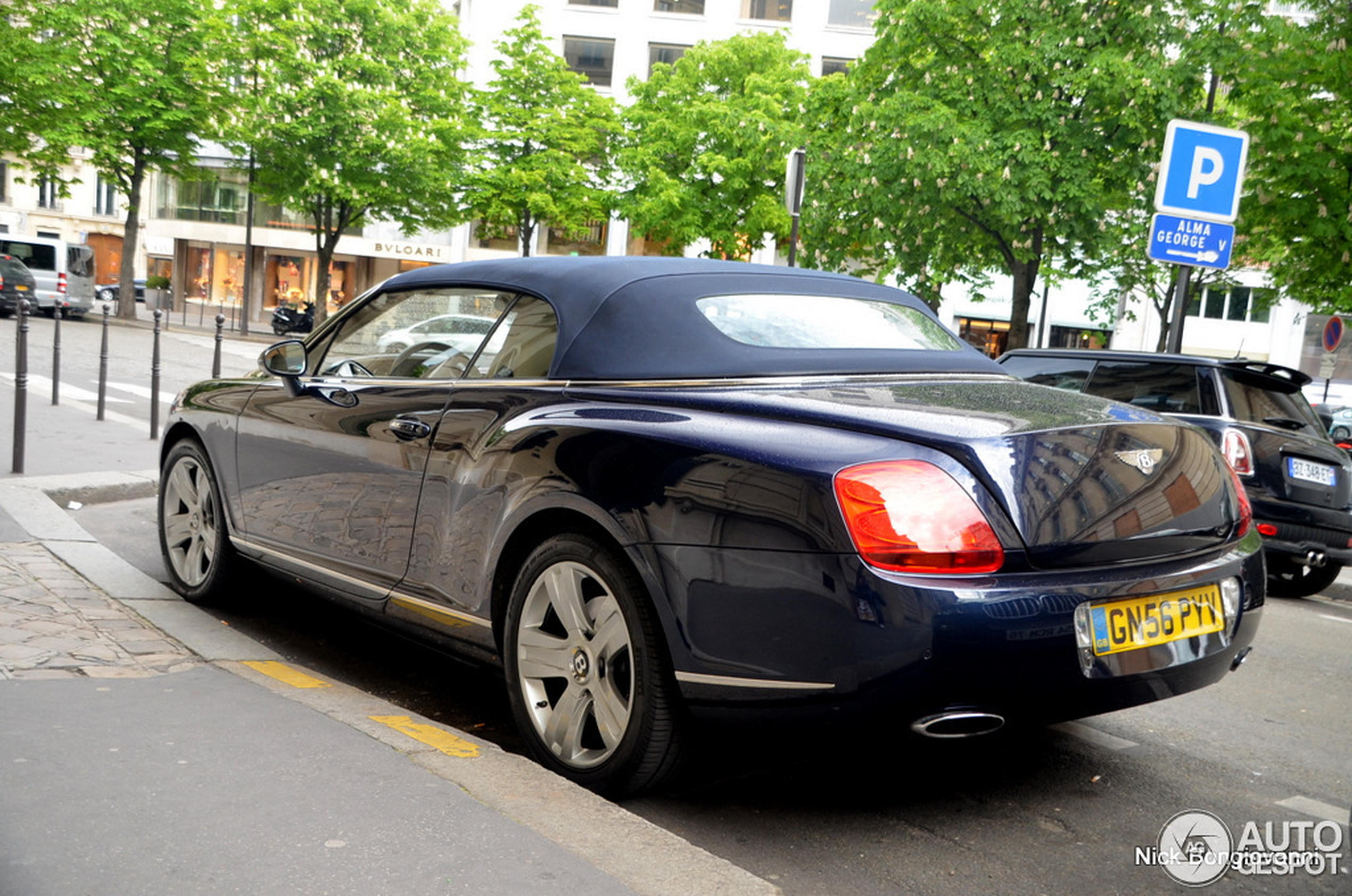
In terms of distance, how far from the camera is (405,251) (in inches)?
2178

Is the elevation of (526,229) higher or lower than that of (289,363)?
higher

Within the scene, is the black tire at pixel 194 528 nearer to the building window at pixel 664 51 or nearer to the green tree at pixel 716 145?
the green tree at pixel 716 145

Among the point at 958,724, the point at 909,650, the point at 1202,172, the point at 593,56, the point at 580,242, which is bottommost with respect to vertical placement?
the point at 958,724

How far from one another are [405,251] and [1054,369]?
4924cm

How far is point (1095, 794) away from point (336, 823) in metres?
2.13

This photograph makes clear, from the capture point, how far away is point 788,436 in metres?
2.97

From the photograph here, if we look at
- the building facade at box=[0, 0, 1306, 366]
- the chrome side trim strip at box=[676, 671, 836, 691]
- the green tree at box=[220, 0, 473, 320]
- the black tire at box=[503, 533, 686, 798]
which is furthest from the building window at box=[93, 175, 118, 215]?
the chrome side trim strip at box=[676, 671, 836, 691]

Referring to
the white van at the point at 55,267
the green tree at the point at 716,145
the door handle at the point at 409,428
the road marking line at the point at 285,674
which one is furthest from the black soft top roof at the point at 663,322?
the white van at the point at 55,267

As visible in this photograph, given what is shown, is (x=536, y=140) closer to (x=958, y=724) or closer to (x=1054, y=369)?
(x=1054, y=369)

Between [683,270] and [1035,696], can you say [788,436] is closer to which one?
[1035,696]

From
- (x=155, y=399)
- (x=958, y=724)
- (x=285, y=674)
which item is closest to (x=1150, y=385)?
(x=958, y=724)

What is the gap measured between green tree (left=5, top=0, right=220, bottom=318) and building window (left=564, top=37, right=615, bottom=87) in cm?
1484

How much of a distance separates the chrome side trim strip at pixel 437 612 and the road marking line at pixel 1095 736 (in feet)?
6.29

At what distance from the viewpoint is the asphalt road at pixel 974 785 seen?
117 inches
